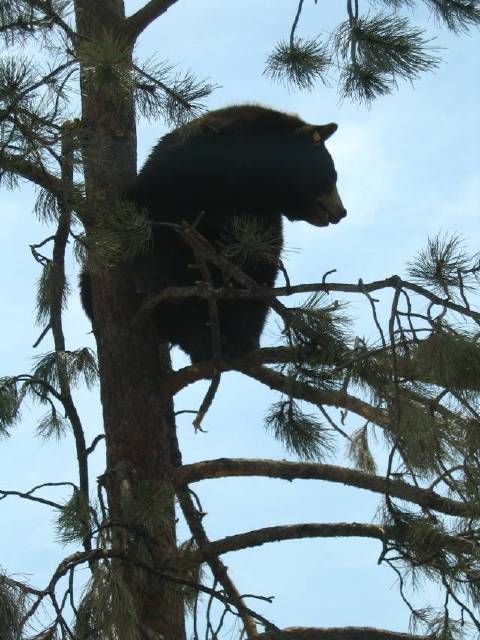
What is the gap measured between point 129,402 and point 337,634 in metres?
1.38

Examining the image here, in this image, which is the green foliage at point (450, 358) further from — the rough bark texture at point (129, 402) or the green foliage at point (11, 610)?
the green foliage at point (11, 610)

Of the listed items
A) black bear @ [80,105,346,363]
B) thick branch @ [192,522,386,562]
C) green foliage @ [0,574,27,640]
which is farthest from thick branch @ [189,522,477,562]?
green foliage @ [0,574,27,640]

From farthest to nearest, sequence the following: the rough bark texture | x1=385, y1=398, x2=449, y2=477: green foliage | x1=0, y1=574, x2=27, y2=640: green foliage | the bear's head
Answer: the bear's head → the rough bark texture → x1=385, y1=398, x2=449, y2=477: green foliage → x1=0, y1=574, x2=27, y2=640: green foliage

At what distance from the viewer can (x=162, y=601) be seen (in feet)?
14.7

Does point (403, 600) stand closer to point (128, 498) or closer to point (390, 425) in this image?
point (390, 425)

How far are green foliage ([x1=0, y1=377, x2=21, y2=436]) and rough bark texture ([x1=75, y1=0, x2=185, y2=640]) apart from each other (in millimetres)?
401

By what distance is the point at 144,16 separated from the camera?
529 cm

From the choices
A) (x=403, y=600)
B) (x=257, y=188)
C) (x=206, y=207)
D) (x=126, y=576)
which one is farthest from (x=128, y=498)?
(x=257, y=188)

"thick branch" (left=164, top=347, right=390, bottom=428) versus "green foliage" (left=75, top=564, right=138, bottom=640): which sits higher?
"thick branch" (left=164, top=347, right=390, bottom=428)

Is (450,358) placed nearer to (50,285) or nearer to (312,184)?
(50,285)

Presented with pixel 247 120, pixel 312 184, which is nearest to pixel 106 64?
pixel 247 120

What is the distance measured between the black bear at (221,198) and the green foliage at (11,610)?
1.94 meters

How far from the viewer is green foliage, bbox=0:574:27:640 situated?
316cm

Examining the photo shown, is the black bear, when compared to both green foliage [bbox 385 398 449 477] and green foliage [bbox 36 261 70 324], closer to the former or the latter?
green foliage [bbox 36 261 70 324]
